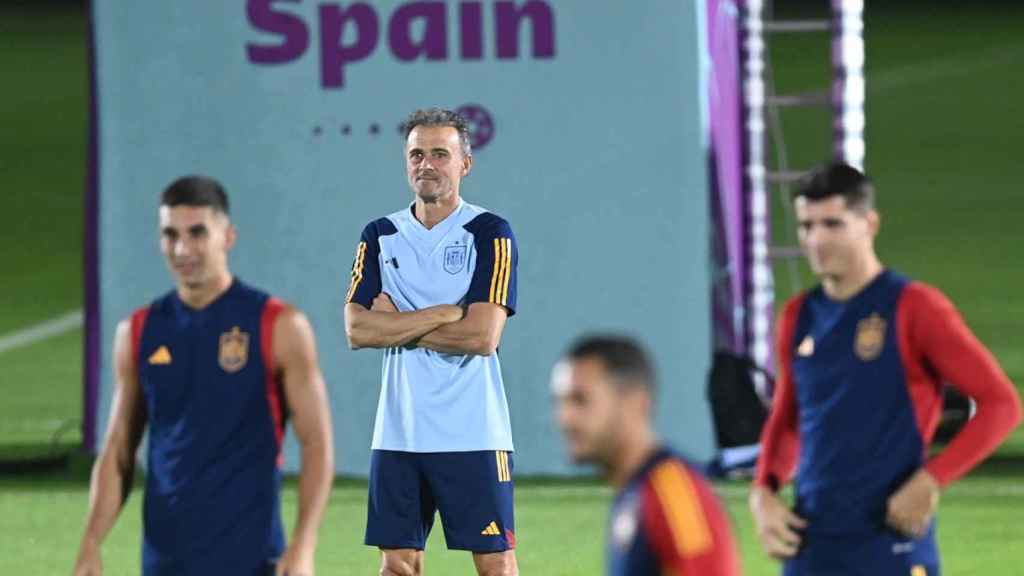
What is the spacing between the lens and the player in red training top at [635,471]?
4211 millimetres

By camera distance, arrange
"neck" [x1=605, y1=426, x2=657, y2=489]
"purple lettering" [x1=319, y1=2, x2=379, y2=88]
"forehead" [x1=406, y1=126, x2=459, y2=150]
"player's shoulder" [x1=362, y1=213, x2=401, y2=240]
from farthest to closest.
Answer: "purple lettering" [x1=319, y1=2, x2=379, y2=88]
"player's shoulder" [x1=362, y1=213, x2=401, y2=240]
"forehead" [x1=406, y1=126, x2=459, y2=150]
"neck" [x1=605, y1=426, x2=657, y2=489]

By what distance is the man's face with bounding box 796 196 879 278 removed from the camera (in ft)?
19.2

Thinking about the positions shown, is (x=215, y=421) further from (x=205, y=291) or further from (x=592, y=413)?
(x=592, y=413)

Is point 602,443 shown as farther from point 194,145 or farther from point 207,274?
point 194,145

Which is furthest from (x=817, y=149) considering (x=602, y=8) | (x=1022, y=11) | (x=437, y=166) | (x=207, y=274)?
(x=207, y=274)

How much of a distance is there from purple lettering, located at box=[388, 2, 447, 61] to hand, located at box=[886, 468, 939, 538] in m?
6.92

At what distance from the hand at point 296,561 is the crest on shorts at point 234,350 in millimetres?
484

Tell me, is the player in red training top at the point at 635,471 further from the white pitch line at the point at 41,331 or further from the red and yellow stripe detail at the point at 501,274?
the white pitch line at the point at 41,331

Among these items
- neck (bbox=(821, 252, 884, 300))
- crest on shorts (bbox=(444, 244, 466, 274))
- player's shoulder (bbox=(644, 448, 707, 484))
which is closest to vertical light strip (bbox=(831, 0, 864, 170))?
crest on shorts (bbox=(444, 244, 466, 274))

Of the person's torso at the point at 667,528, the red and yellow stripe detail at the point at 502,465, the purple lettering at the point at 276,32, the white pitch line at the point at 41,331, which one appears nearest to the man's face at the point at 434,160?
the red and yellow stripe detail at the point at 502,465

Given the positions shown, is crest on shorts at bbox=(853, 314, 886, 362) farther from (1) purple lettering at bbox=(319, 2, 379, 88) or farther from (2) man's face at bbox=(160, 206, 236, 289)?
(1) purple lettering at bbox=(319, 2, 379, 88)

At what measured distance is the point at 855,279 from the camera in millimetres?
5906

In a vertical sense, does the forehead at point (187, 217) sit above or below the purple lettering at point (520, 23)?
below

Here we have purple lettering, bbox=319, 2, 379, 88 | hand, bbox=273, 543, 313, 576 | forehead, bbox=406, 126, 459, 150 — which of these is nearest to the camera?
hand, bbox=273, 543, 313, 576
